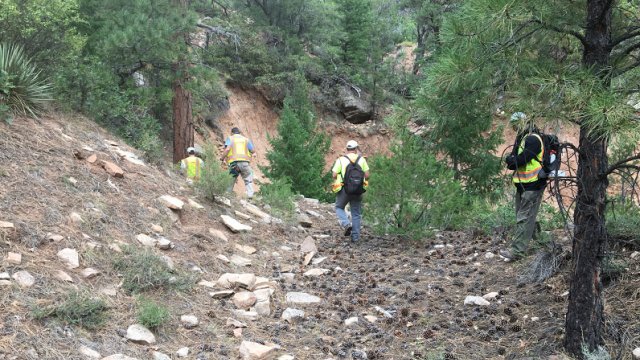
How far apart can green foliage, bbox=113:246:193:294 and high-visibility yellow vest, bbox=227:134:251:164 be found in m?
5.84

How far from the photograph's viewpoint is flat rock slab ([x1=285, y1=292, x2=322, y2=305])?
6.19 meters

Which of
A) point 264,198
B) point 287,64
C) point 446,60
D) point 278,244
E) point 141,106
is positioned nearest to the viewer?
point 446,60

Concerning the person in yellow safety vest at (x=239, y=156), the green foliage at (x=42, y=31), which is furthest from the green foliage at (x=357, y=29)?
the green foliage at (x=42, y=31)

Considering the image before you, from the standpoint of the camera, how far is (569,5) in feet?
A: 15.2

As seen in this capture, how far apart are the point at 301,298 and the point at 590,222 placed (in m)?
3.07

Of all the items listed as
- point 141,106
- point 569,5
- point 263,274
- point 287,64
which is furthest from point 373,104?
point 569,5

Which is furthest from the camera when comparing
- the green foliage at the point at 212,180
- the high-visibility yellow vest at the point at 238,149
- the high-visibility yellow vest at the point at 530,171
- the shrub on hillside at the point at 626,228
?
the high-visibility yellow vest at the point at 238,149

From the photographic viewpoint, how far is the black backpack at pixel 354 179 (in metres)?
9.05

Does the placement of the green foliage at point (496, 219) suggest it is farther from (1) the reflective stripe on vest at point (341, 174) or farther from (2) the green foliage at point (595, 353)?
(2) the green foliage at point (595, 353)

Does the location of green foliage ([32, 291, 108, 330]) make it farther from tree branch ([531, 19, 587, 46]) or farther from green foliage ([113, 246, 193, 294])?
tree branch ([531, 19, 587, 46])

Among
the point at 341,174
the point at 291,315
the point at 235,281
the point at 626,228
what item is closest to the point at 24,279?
the point at 235,281

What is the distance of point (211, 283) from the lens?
6238 mm

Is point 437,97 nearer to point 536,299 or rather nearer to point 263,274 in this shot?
point 536,299

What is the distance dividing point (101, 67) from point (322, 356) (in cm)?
819
